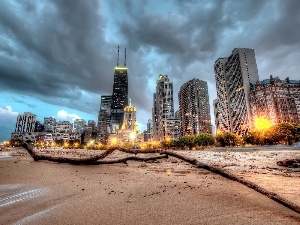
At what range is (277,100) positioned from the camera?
144m

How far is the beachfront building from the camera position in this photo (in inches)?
5517

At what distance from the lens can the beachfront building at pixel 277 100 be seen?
140 metres

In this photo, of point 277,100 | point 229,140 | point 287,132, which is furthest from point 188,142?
point 277,100

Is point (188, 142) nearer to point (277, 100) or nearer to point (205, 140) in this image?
point (205, 140)

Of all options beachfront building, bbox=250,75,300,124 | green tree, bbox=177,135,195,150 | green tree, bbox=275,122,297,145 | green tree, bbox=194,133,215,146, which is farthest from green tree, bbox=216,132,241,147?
beachfront building, bbox=250,75,300,124

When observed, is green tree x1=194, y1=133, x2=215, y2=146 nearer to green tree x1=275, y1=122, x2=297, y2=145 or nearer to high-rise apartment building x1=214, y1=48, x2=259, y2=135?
green tree x1=275, y1=122, x2=297, y2=145

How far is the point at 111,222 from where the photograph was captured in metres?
2.65

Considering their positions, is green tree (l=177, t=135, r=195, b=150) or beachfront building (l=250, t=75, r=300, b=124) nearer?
green tree (l=177, t=135, r=195, b=150)

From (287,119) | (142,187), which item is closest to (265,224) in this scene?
(142,187)

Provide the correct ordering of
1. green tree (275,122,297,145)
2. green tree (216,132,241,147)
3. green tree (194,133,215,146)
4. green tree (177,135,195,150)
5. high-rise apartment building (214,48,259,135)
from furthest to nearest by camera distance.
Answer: high-rise apartment building (214,48,259,135) → green tree (177,135,195,150) → green tree (194,133,215,146) → green tree (216,132,241,147) → green tree (275,122,297,145)

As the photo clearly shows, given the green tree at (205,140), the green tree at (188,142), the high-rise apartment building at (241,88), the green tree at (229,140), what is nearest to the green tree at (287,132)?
the green tree at (229,140)

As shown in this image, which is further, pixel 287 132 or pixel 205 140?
pixel 205 140

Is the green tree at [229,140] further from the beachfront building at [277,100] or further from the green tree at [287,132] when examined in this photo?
the beachfront building at [277,100]

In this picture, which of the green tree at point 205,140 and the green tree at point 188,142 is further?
the green tree at point 188,142
